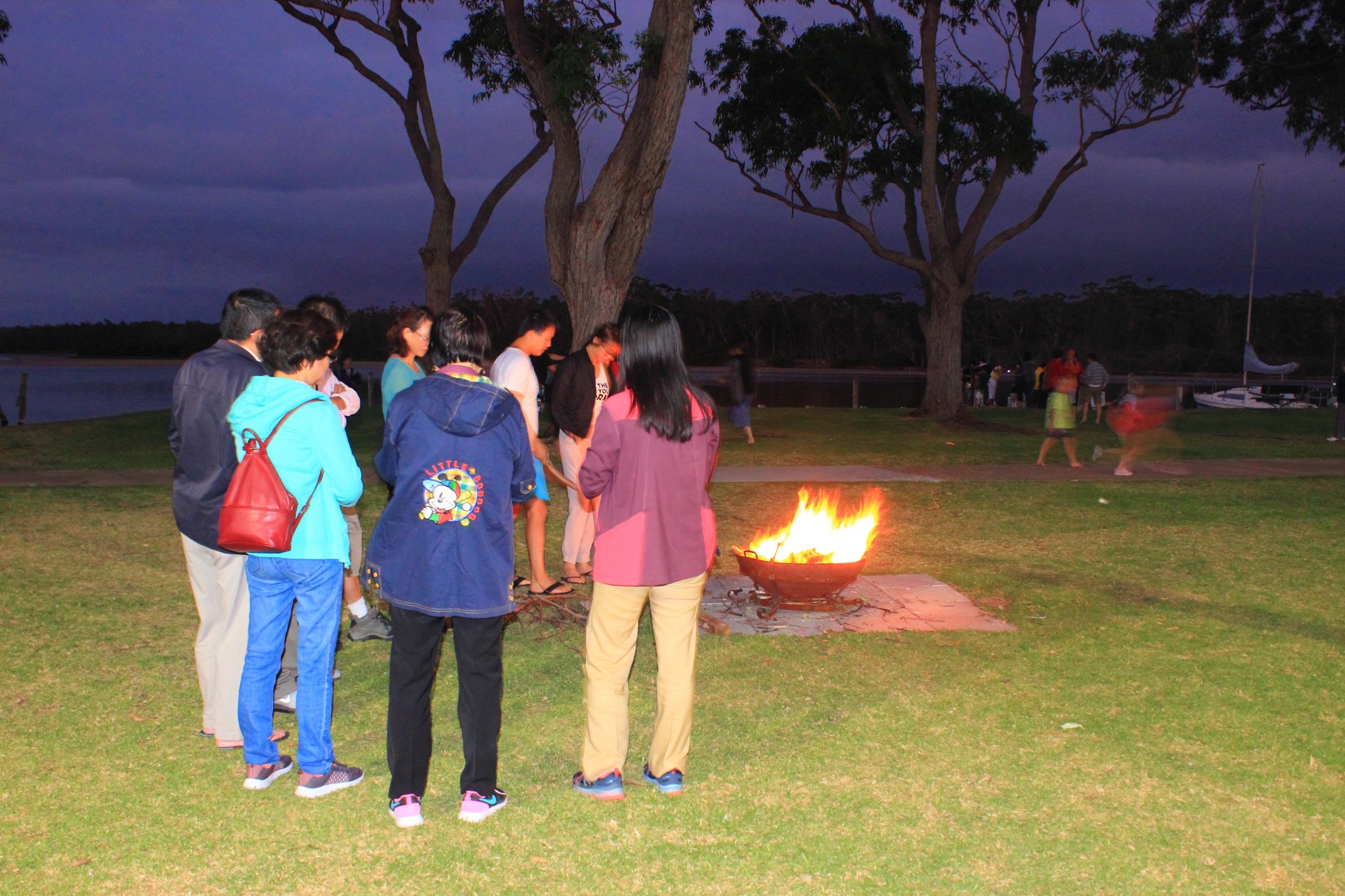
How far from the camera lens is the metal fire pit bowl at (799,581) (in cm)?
616

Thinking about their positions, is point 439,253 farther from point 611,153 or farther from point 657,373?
point 657,373

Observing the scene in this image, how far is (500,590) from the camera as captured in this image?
3412 mm

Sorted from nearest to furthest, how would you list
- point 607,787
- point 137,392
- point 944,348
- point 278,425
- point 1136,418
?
point 278,425 → point 607,787 → point 1136,418 → point 944,348 → point 137,392

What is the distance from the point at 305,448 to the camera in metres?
3.52

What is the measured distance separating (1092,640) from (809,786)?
2.86m

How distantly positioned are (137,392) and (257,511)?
40.3 metres

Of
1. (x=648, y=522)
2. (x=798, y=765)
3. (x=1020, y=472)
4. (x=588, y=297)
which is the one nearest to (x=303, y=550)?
(x=648, y=522)

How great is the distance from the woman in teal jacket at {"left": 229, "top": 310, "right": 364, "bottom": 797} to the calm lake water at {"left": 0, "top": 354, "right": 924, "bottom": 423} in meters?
20.0

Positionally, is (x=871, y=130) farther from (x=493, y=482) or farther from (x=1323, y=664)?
(x=493, y=482)

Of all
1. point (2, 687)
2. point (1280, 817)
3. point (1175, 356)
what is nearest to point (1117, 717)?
point (1280, 817)

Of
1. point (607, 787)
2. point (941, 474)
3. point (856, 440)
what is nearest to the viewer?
point (607, 787)

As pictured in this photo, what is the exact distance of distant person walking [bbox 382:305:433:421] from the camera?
543 centimetres

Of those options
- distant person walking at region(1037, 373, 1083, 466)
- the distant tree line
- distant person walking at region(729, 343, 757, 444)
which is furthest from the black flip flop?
the distant tree line

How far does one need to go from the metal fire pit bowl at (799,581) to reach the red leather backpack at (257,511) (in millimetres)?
3460
